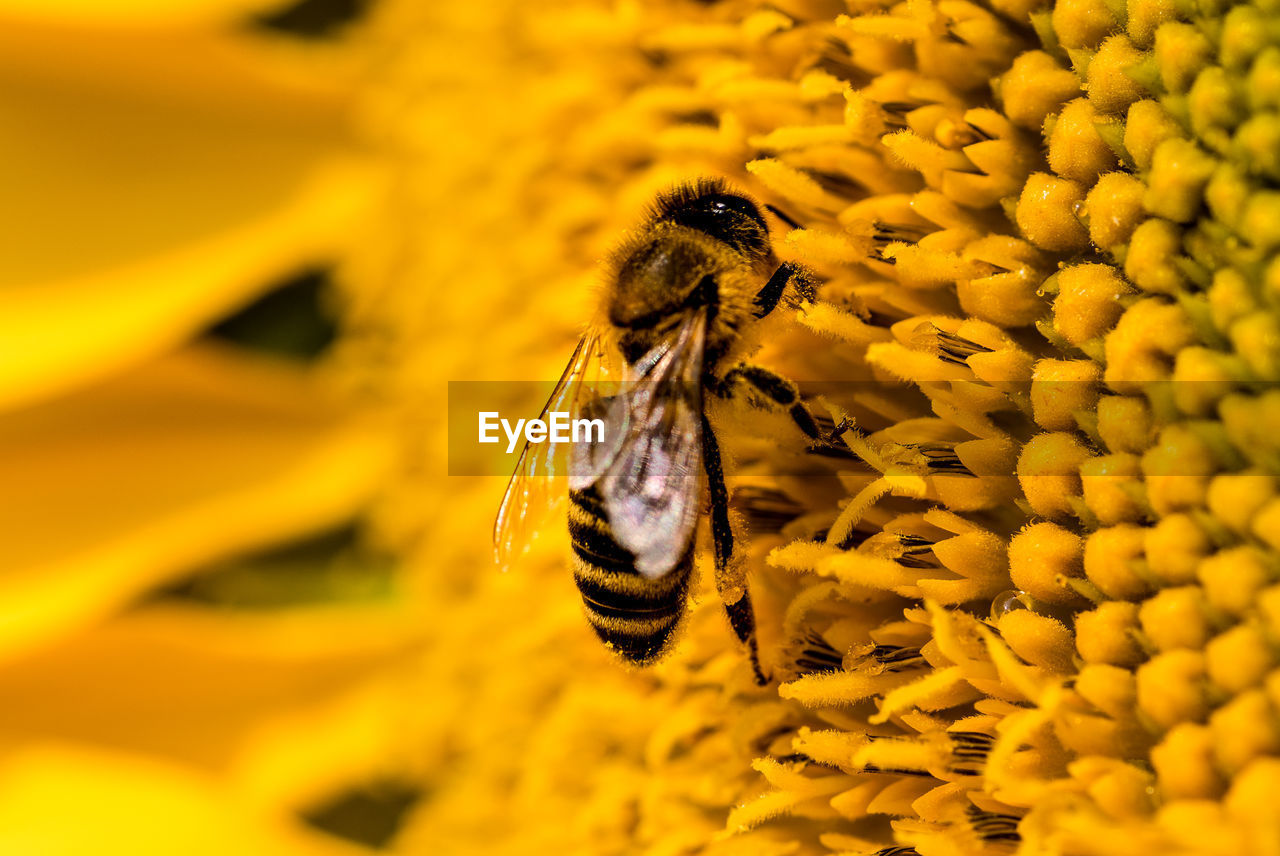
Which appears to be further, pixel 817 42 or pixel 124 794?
pixel 124 794

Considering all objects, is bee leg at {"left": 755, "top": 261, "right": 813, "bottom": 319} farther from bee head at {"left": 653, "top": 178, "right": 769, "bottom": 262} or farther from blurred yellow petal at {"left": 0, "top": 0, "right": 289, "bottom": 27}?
blurred yellow petal at {"left": 0, "top": 0, "right": 289, "bottom": 27}

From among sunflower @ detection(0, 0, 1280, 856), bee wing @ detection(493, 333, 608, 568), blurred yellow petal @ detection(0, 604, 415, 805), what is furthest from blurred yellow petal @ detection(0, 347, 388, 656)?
bee wing @ detection(493, 333, 608, 568)

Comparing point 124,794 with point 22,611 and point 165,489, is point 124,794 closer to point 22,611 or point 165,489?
point 22,611

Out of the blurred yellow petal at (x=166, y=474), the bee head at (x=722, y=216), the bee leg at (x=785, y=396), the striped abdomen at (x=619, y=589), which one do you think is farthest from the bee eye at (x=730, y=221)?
the blurred yellow petal at (x=166, y=474)

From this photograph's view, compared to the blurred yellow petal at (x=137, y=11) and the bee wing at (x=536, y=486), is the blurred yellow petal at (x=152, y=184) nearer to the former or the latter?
the blurred yellow petal at (x=137, y=11)

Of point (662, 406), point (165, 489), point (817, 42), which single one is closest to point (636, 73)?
point (817, 42)

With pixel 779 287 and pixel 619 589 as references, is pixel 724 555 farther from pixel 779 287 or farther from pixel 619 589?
pixel 779 287
